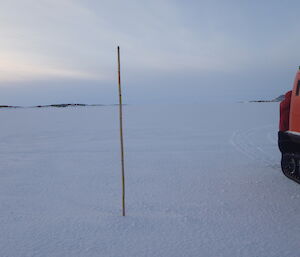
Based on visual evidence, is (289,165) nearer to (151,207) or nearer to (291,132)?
(291,132)

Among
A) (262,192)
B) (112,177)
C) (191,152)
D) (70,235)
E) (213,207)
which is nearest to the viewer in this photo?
(70,235)

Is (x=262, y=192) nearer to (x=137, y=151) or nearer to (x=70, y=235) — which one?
(x=70, y=235)

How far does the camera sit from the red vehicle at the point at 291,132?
15.8 ft

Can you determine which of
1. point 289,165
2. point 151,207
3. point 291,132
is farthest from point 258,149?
point 151,207

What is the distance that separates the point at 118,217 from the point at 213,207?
1444 millimetres

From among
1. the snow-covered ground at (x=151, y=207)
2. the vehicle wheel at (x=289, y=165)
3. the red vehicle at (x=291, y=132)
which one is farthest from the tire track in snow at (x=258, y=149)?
the red vehicle at (x=291, y=132)

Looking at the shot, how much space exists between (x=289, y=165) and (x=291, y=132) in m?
0.92

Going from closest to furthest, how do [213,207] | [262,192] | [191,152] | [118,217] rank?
[118,217] → [213,207] → [262,192] → [191,152]

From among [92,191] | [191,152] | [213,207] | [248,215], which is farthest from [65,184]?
[191,152]

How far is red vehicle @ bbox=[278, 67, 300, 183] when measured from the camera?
4.82 meters

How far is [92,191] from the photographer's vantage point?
499cm

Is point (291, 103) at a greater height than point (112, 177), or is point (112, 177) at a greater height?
point (291, 103)

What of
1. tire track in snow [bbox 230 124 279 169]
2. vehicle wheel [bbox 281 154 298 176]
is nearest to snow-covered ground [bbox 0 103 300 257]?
tire track in snow [bbox 230 124 279 169]

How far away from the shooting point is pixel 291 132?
4.98 meters
